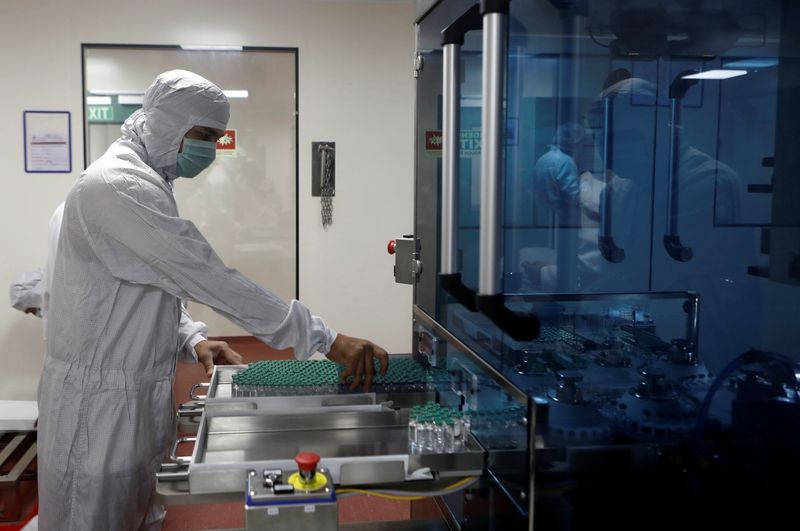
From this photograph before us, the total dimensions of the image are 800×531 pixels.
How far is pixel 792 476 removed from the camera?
939 millimetres

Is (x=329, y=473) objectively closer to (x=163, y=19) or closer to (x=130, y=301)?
(x=130, y=301)

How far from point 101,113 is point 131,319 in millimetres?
2844

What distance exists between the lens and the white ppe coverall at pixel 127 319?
4.89 ft

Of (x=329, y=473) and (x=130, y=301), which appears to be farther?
(x=130, y=301)

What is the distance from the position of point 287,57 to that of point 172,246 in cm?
290

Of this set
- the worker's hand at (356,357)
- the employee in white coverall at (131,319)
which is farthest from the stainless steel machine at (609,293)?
the employee in white coverall at (131,319)

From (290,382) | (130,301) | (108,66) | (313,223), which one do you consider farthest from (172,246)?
(108,66)

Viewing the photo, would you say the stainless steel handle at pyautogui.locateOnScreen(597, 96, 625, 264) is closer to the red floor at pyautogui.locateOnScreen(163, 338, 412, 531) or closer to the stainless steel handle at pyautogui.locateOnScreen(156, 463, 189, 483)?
the stainless steel handle at pyautogui.locateOnScreen(156, 463, 189, 483)

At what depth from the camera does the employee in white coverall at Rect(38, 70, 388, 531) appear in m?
1.49

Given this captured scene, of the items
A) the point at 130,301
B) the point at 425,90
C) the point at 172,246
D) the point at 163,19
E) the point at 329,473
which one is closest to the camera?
the point at 329,473

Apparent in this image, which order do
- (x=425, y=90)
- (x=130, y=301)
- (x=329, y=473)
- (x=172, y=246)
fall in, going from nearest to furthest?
(x=329, y=473), (x=172, y=246), (x=130, y=301), (x=425, y=90)

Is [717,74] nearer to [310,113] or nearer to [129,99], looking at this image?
[310,113]

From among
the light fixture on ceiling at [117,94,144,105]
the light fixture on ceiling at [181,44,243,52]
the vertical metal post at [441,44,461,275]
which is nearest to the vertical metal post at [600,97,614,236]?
the vertical metal post at [441,44,461,275]

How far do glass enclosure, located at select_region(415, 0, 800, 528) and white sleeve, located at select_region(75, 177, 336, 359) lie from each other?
373 mm
